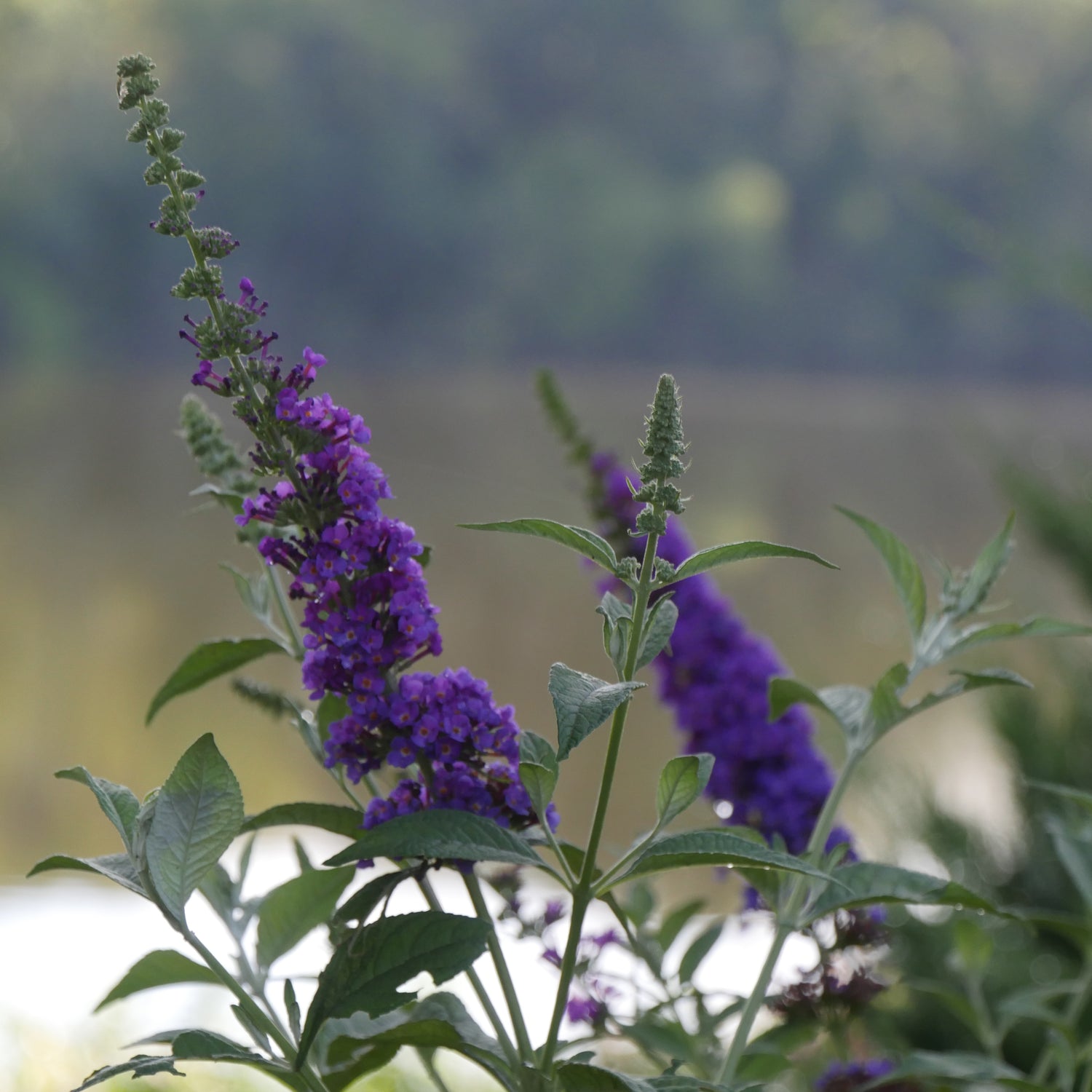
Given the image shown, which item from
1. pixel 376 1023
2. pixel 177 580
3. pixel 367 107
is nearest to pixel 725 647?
pixel 376 1023

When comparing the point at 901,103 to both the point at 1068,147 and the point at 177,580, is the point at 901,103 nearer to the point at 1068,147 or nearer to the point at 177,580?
the point at 1068,147

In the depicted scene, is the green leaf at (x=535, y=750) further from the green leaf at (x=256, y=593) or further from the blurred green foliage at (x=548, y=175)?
the blurred green foliage at (x=548, y=175)

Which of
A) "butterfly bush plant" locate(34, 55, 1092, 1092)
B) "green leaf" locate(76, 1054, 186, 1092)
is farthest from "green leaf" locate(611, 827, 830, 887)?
"green leaf" locate(76, 1054, 186, 1092)

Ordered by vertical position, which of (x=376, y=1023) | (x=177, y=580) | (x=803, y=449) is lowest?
(x=376, y=1023)

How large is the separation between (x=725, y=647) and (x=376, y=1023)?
25cm

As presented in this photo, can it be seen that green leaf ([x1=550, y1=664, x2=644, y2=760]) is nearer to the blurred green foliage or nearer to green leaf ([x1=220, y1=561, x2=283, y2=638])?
green leaf ([x1=220, y1=561, x2=283, y2=638])

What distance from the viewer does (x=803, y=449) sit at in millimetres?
Answer: 7410

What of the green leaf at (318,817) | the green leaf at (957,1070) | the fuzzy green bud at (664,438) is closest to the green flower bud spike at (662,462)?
the fuzzy green bud at (664,438)

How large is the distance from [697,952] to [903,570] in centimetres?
16

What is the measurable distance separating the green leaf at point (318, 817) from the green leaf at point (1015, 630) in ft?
0.61

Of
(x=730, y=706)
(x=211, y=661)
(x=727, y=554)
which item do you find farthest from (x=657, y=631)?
(x=730, y=706)

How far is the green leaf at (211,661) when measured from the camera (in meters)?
0.33

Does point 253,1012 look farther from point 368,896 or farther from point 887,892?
point 887,892

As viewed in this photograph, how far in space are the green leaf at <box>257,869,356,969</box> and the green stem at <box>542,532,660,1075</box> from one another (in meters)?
0.09
